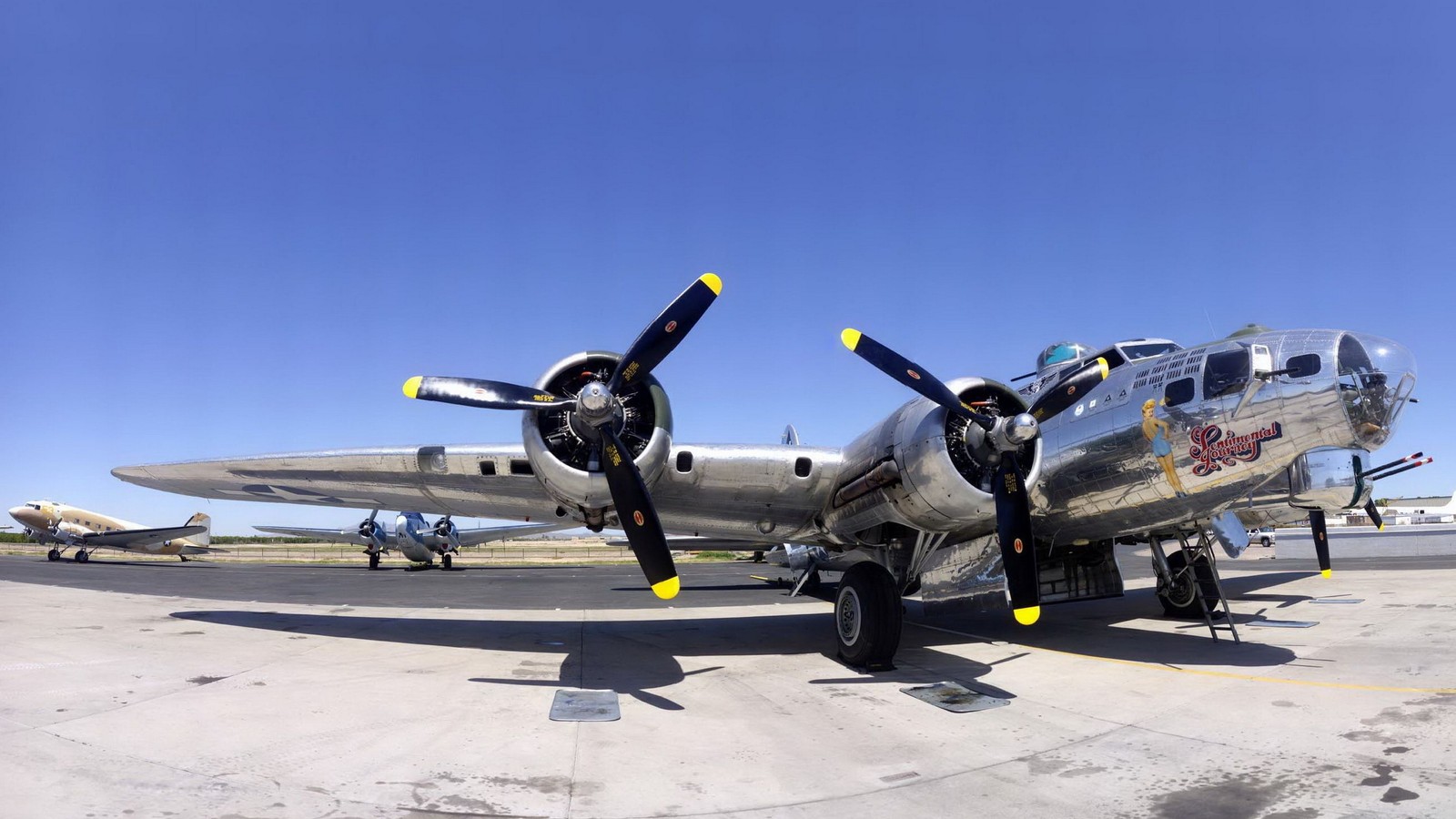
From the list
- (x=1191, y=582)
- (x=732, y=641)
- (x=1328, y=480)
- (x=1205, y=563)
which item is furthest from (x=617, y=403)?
(x=1191, y=582)

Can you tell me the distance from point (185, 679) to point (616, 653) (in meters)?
5.03

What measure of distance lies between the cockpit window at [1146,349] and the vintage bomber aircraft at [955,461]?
0.11ft

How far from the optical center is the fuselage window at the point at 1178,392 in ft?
29.8

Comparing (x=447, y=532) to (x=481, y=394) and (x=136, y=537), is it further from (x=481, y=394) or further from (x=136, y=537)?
(x=481, y=394)

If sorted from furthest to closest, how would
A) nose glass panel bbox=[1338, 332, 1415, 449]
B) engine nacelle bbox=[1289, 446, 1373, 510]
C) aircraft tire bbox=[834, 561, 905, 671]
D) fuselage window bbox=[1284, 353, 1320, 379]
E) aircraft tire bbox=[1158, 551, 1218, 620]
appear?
aircraft tire bbox=[1158, 551, 1218, 620], aircraft tire bbox=[834, 561, 905, 671], engine nacelle bbox=[1289, 446, 1373, 510], fuselage window bbox=[1284, 353, 1320, 379], nose glass panel bbox=[1338, 332, 1415, 449]

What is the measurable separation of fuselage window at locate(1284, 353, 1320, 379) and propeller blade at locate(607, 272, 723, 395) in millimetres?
6417

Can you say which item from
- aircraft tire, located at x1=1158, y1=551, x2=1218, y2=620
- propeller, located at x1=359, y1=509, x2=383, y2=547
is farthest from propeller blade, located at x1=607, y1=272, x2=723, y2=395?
propeller, located at x1=359, y1=509, x2=383, y2=547

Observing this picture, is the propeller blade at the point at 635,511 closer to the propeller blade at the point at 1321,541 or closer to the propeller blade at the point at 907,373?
the propeller blade at the point at 907,373

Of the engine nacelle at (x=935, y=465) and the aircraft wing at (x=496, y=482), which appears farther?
the aircraft wing at (x=496, y=482)

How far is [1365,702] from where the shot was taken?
7.11 metres

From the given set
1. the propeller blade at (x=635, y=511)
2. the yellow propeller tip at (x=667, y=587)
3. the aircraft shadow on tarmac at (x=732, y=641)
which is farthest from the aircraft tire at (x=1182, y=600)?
the propeller blade at (x=635, y=511)

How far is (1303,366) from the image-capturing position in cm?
824

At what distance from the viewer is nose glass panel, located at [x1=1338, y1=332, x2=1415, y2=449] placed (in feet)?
26.0

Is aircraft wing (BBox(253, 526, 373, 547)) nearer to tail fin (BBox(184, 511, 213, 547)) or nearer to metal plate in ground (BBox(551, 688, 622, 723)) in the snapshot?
tail fin (BBox(184, 511, 213, 547))
